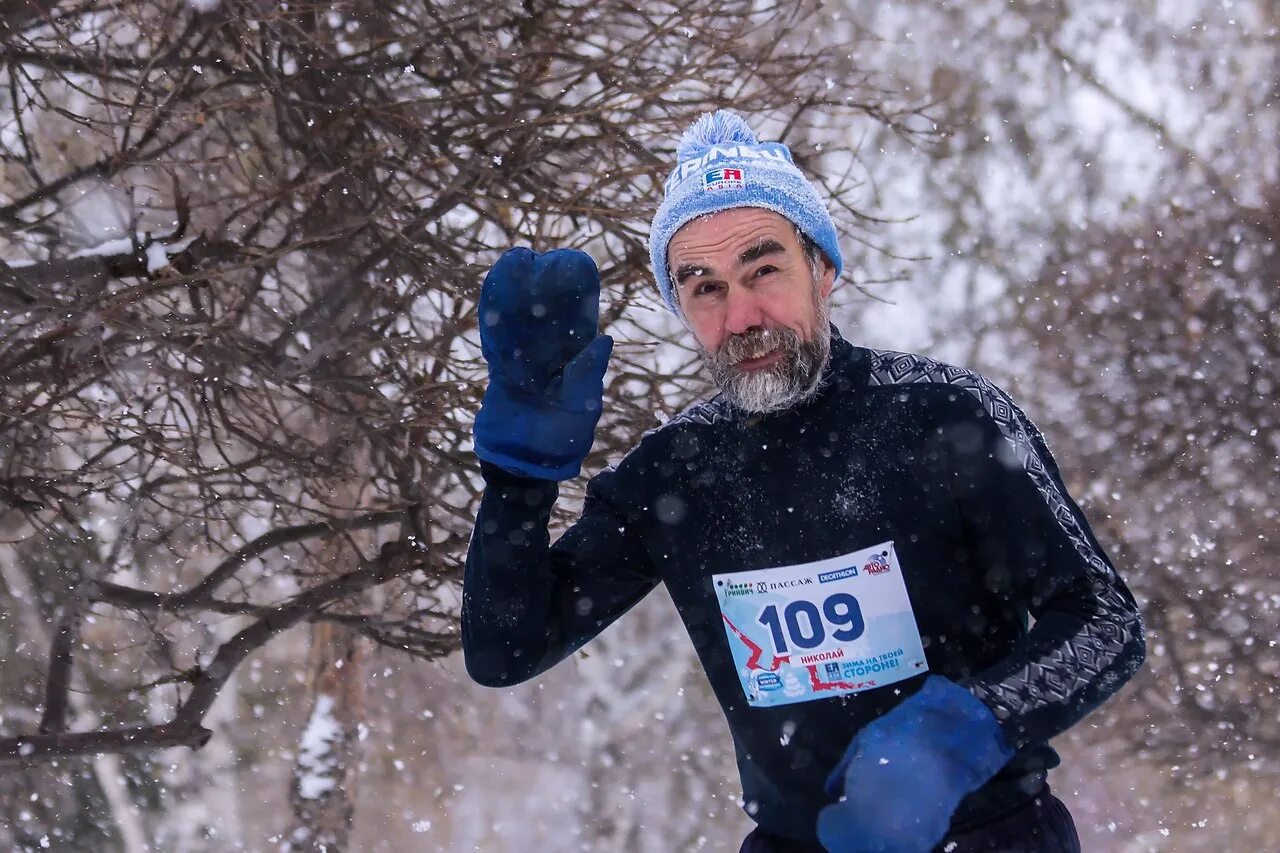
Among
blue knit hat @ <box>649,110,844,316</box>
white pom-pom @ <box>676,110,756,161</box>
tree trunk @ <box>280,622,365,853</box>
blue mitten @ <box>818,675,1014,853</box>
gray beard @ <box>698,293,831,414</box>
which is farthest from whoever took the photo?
tree trunk @ <box>280,622,365,853</box>

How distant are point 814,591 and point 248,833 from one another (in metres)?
16.0

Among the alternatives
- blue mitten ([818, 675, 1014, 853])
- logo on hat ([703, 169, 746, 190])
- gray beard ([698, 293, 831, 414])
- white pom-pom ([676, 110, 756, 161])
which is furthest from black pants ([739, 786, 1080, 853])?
white pom-pom ([676, 110, 756, 161])

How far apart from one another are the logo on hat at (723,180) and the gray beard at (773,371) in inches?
11.5

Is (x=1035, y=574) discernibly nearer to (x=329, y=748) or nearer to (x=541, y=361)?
(x=541, y=361)

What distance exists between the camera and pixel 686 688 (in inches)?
589

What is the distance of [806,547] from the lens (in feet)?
5.95

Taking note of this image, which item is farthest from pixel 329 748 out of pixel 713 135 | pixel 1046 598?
pixel 1046 598

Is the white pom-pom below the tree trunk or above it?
below

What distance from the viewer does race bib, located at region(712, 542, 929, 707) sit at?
176 centimetres

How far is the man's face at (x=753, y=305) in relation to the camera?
6.17ft

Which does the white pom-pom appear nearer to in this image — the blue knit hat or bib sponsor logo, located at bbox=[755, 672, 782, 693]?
the blue knit hat

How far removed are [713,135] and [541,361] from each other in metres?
0.72

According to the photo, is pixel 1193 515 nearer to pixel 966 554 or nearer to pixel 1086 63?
pixel 1086 63

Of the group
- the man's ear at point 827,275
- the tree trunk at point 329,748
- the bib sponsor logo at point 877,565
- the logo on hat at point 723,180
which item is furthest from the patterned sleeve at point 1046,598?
the tree trunk at point 329,748
